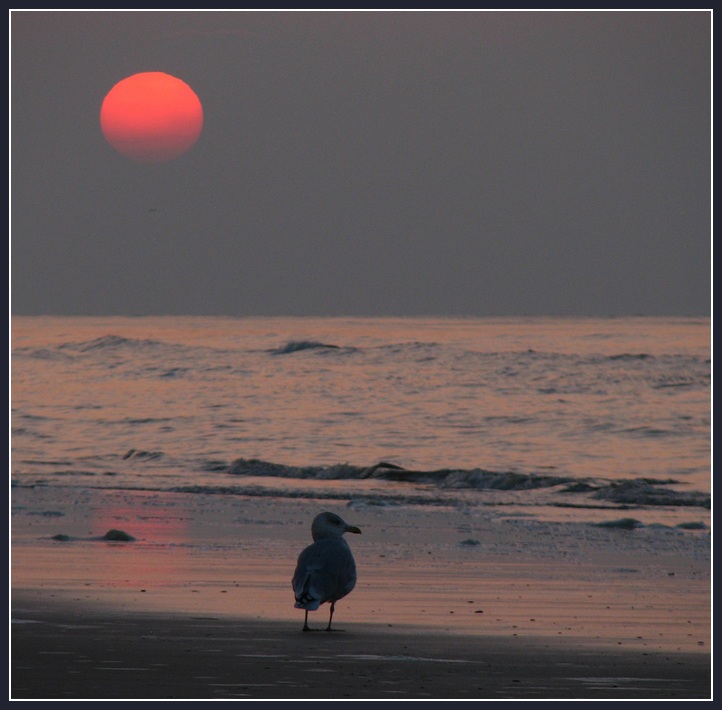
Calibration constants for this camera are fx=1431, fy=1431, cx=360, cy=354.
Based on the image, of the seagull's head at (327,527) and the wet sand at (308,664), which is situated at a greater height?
the seagull's head at (327,527)

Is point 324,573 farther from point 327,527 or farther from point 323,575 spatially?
point 327,527

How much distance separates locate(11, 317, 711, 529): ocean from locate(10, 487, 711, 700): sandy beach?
285cm

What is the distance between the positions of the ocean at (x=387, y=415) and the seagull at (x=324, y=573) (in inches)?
257

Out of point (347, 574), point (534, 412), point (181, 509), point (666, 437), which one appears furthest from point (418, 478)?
point (347, 574)

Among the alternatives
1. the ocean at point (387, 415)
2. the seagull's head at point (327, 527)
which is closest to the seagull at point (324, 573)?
the seagull's head at point (327, 527)

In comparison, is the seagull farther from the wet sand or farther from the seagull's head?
the wet sand

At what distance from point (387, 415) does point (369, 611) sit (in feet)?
61.6

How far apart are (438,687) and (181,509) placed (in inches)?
361

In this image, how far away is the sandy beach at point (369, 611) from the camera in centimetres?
775

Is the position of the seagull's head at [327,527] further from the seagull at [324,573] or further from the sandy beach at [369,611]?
the sandy beach at [369,611]

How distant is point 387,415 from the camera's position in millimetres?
28922

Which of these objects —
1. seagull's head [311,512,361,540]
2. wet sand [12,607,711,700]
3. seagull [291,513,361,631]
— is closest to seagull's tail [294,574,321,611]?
seagull [291,513,361,631]

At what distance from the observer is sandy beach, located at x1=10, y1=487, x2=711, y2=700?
7.75 m

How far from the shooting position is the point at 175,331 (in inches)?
2026
